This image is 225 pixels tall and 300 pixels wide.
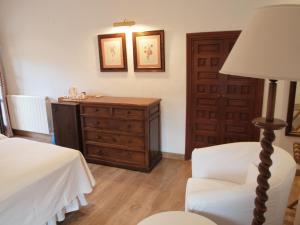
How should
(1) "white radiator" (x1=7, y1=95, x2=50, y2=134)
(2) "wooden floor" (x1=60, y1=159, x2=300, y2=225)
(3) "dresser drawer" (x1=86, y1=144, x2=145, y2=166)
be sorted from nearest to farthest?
(2) "wooden floor" (x1=60, y1=159, x2=300, y2=225) → (3) "dresser drawer" (x1=86, y1=144, x2=145, y2=166) → (1) "white radiator" (x1=7, y1=95, x2=50, y2=134)

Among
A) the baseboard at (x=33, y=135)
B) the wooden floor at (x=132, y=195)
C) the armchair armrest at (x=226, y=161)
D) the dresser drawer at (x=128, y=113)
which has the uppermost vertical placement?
the dresser drawer at (x=128, y=113)

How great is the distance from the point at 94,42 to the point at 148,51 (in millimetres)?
1004

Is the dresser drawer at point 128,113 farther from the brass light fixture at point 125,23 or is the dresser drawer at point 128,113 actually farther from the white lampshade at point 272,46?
the white lampshade at point 272,46

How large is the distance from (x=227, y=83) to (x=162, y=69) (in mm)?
956

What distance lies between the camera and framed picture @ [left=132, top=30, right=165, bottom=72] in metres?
3.40

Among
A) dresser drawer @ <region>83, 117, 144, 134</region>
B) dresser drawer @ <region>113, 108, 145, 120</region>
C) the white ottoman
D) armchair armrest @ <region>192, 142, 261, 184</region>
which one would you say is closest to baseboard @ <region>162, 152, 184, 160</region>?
dresser drawer @ <region>83, 117, 144, 134</region>

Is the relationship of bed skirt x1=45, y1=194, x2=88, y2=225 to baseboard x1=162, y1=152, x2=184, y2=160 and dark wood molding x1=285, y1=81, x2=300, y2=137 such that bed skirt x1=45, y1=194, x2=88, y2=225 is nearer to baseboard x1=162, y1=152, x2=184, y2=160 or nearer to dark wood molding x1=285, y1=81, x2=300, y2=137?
baseboard x1=162, y1=152, x2=184, y2=160

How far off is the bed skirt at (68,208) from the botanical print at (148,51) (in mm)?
2089

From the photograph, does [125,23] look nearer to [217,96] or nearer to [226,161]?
[217,96]

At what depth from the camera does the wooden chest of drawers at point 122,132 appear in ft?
10.5

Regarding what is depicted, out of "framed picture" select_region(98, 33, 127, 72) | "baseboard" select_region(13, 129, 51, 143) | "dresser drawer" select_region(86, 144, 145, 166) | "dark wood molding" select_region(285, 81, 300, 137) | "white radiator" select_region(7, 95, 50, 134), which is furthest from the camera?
"baseboard" select_region(13, 129, 51, 143)

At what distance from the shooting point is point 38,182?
1872 mm

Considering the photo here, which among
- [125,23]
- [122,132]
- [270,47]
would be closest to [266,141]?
[270,47]

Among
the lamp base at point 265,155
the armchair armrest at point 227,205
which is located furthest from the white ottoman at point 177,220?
the lamp base at point 265,155
